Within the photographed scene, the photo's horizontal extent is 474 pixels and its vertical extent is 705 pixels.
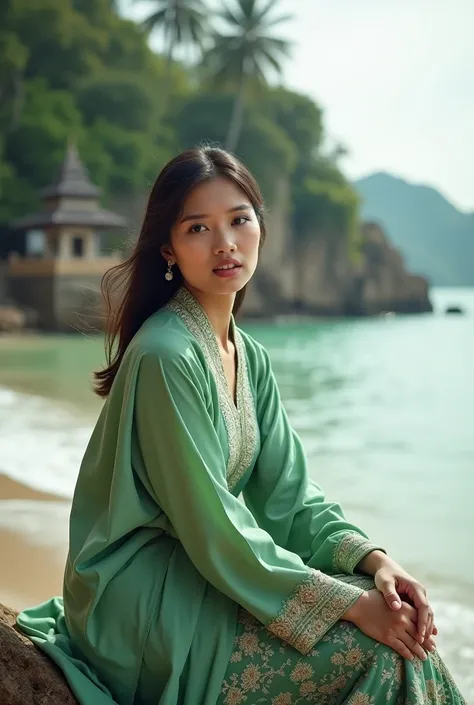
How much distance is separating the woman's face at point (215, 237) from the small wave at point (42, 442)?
11.3 ft

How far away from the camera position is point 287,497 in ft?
7.13

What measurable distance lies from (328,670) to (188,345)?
713 mm

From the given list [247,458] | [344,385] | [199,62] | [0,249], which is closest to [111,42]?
[199,62]

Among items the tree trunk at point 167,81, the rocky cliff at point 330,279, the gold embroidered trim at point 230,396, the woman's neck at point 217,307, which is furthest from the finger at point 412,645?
the tree trunk at point 167,81

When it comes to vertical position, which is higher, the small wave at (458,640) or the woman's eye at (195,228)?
the woman's eye at (195,228)

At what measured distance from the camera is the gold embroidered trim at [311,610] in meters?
1.76

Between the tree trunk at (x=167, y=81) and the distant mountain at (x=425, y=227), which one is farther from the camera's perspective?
the distant mountain at (x=425, y=227)

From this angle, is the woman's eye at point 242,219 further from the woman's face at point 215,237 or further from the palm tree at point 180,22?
the palm tree at point 180,22

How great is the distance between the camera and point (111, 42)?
30.0m

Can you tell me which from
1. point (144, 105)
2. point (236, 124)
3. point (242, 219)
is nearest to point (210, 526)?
point (242, 219)

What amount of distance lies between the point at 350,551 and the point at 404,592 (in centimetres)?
18

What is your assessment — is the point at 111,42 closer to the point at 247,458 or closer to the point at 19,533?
the point at 19,533

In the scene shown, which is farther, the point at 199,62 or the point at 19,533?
the point at 199,62

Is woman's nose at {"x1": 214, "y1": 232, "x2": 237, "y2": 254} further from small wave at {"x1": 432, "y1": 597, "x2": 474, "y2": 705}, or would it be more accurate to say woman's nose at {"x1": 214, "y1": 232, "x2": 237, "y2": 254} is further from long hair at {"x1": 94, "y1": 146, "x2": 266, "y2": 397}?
small wave at {"x1": 432, "y1": 597, "x2": 474, "y2": 705}
